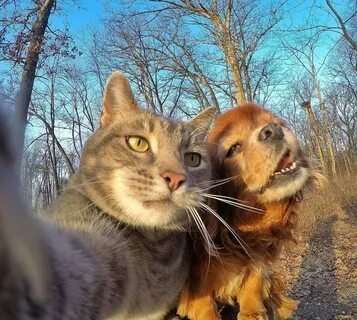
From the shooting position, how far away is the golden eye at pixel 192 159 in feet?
6.07

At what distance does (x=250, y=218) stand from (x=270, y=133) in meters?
0.41

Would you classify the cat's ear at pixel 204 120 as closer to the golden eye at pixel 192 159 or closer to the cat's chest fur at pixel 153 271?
the golden eye at pixel 192 159

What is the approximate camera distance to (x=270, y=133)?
199cm

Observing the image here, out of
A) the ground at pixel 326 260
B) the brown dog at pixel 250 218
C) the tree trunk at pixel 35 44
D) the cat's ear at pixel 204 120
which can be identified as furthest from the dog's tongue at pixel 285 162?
the tree trunk at pixel 35 44

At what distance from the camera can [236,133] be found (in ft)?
6.95

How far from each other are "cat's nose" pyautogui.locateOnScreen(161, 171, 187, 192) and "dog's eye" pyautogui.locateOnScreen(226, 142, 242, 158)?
0.63 meters

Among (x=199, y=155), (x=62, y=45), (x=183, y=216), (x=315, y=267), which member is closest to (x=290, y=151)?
(x=199, y=155)

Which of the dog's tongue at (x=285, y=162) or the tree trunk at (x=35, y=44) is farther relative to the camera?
the tree trunk at (x=35, y=44)

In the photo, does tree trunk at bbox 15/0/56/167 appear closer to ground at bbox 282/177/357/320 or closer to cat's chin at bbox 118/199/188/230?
ground at bbox 282/177/357/320

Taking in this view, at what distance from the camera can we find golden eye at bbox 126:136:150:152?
1713 millimetres

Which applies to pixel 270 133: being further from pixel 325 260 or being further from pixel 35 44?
pixel 35 44

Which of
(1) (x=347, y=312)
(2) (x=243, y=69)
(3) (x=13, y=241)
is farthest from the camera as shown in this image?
(2) (x=243, y=69)

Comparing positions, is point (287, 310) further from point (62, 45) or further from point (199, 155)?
point (62, 45)

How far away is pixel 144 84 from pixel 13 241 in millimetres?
15698
